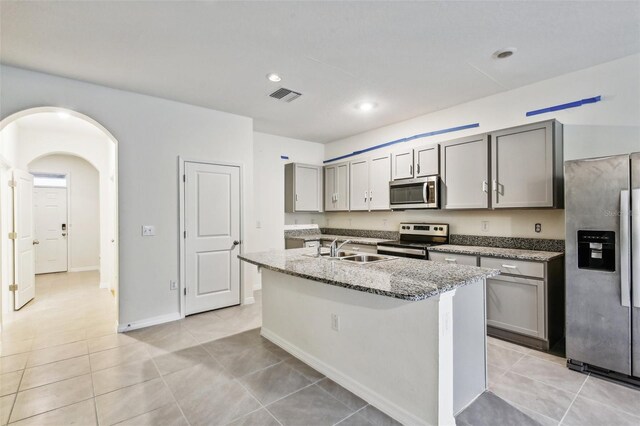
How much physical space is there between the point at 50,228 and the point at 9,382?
5.88 metres

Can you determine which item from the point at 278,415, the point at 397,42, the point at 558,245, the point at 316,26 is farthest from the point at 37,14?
the point at 558,245

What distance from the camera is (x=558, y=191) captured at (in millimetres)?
2988

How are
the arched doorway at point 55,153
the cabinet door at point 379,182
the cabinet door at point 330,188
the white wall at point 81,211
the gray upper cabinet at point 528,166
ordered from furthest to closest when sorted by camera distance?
the white wall at point 81,211, the cabinet door at point 330,188, the cabinet door at point 379,182, the arched doorway at point 55,153, the gray upper cabinet at point 528,166

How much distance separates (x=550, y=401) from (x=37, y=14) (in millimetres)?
4403

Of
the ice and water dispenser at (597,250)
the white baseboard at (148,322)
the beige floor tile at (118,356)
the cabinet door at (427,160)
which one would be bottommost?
the beige floor tile at (118,356)

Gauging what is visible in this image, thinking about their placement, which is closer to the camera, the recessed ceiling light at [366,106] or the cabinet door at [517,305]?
the cabinet door at [517,305]

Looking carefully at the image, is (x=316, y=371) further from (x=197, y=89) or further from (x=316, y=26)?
(x=197, y=89)

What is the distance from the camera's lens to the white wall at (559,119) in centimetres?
278

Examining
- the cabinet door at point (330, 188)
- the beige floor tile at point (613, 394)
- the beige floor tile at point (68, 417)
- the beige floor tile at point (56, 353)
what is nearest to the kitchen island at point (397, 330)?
the beige floor tile at point (613, 394)

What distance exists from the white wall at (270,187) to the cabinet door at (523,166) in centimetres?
334

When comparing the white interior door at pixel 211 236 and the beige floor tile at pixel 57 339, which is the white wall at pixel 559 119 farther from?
the beige floor tile at pixel 57 339

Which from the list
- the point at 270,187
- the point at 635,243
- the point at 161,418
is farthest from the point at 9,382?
the point at 635,243

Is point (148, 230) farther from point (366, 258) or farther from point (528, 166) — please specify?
point (528, 166)

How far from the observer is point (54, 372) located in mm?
2518
